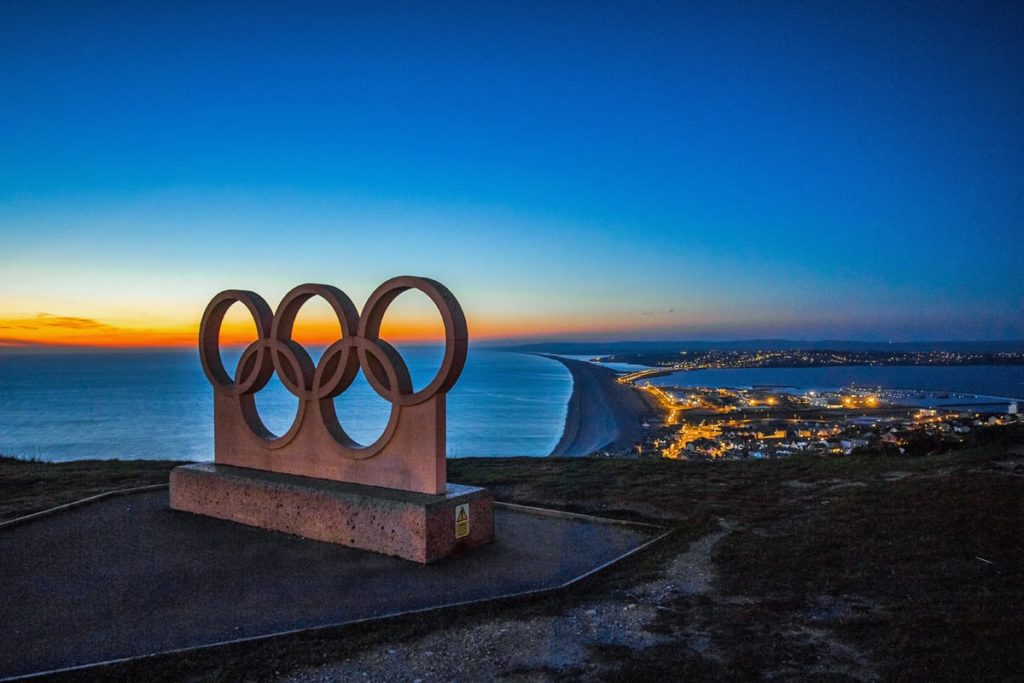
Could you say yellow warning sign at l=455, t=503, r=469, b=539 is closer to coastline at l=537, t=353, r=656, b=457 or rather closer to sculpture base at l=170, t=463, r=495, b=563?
sculpture base at l=170, t=463, r=495, b=563

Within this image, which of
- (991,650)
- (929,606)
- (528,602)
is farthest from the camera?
(528,602)

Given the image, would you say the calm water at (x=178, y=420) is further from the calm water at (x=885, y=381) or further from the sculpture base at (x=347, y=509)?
the calm water at (x=885, y=381)

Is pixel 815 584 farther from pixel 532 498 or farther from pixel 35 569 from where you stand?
pixel 35 569

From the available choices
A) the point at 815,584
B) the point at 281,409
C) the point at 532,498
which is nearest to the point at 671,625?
the point at 815,584

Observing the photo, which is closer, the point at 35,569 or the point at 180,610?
the point at 180,610

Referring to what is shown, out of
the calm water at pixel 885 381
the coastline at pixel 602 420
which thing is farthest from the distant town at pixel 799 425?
the calm water at pixel 885 381

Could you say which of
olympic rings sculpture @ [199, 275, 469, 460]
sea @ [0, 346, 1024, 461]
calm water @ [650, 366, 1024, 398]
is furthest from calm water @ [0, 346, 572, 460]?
calm water @ [650, 366, 1024, 398]

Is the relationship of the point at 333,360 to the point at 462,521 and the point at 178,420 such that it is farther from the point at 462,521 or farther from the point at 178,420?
the point at 178,420
